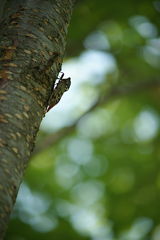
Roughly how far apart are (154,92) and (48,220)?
4745mm

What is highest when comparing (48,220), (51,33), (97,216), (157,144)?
(157,144)

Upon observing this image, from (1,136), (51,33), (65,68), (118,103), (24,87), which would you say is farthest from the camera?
(118,103)

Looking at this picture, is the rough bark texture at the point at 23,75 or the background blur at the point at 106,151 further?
the background blur at the point at 106,151

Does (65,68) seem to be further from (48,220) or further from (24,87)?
(24,87)

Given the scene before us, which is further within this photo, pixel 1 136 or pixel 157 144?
pixel 157 144

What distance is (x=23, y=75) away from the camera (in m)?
1.39

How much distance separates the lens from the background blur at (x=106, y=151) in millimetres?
6578

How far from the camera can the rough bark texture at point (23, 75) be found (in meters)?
1.15

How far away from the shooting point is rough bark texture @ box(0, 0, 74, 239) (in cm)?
115

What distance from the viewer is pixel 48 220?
24.5ft

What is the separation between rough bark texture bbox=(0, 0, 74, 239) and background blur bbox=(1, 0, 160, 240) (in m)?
4.50

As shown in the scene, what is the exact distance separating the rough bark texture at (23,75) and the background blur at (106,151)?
14.7 ft

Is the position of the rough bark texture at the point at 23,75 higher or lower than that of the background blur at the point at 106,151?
lower

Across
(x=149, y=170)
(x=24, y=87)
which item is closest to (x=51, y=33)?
(x=24, y=87)
